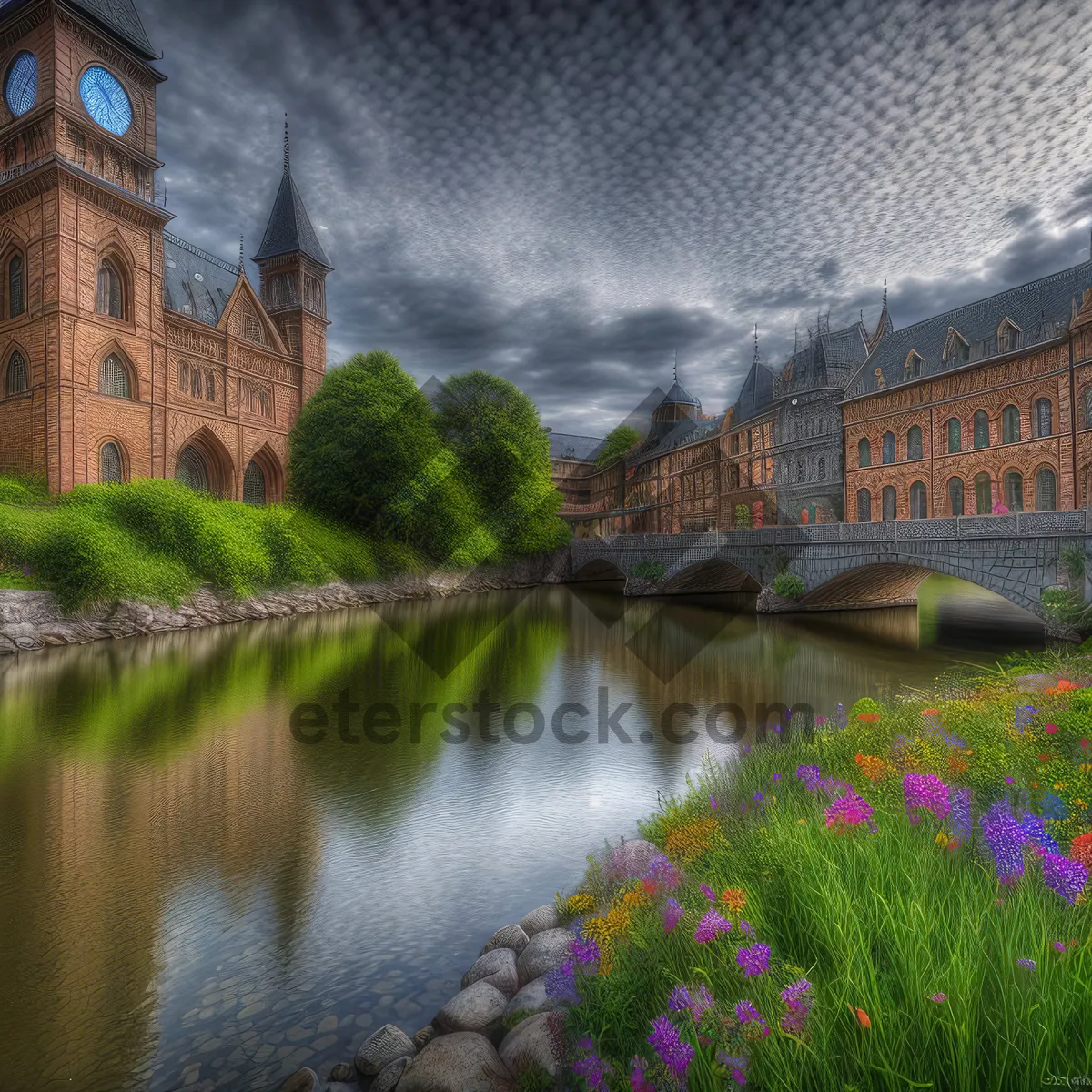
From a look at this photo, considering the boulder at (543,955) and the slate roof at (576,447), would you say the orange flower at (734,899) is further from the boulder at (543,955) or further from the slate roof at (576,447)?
the slate roof at (576,447)

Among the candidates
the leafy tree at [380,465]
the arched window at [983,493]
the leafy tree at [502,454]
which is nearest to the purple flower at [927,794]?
the arched window at [983,493]

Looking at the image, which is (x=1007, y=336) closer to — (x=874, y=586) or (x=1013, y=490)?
(x=1013, y=490)

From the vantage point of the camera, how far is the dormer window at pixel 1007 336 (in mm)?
31172

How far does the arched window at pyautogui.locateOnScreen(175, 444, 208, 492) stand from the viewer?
141ft

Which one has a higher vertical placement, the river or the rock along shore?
the rock along shore

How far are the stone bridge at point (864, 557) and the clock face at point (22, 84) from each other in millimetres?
39333

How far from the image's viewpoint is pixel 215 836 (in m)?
7.85

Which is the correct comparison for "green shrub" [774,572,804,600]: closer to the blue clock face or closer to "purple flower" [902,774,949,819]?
"purple flower" [902,774,949,819]

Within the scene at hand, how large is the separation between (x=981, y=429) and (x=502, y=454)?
27.7 metres

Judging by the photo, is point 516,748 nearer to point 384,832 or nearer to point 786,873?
point 384,832

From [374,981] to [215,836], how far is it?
11.7 ft

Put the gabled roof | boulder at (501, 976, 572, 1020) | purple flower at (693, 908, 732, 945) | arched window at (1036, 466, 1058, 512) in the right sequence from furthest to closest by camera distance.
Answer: the gabled roof
arched window at (1036, 466, 1058, 512)
boulder at (501, 976, 572, 1020)
purple flower at (693, 908, 732, 945)

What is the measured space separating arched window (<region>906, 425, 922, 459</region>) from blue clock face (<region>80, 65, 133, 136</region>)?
4616 centimetres

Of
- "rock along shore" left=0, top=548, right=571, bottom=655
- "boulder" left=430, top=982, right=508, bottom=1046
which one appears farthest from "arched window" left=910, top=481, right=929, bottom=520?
"boulder" left=430, top=982, right=508, bottom=1046
